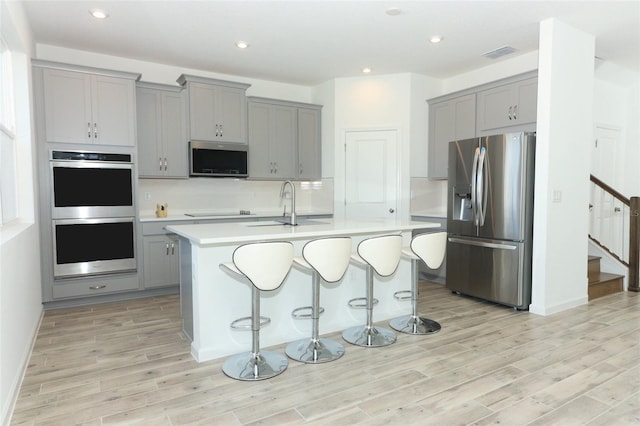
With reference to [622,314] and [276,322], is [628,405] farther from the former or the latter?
[276,322]

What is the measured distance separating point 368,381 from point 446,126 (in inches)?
155

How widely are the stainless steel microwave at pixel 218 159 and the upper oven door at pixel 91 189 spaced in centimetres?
80

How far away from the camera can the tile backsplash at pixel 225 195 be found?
514cm

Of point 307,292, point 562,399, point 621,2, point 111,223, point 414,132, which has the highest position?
point 621,2

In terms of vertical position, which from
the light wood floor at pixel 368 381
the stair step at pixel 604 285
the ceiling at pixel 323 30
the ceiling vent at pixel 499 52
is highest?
the ceiling vent at pixel 499 52

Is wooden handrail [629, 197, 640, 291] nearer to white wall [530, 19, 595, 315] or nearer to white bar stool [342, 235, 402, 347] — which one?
white wall [530, 19, 595, 315]

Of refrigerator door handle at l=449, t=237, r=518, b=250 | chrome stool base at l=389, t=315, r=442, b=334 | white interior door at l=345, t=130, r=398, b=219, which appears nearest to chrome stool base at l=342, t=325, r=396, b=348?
chrome stool base at l=389, t=315, r=442, b=334

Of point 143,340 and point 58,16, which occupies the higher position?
point 58,16

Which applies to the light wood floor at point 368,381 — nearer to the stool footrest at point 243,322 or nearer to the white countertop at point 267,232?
the stool footrest at point 243,322

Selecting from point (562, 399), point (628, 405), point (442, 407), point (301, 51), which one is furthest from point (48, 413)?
point (301, 51)

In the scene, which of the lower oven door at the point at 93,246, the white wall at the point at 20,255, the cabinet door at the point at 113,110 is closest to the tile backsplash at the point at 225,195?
the lower oven door at the point at 93,246

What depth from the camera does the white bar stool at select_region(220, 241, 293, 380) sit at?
98.6 inches

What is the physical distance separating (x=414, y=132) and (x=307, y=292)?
3226 millimetres

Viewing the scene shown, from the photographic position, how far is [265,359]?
2.86m
